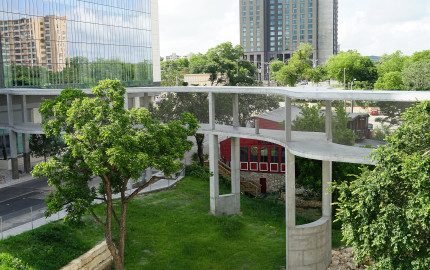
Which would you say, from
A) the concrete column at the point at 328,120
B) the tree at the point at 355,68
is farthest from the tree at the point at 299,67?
the concrete column at the point at 328,120

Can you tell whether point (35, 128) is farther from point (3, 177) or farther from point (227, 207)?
point (227, 207)

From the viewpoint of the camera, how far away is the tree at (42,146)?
43.2 metres

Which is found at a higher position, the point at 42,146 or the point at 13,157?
the point at 42,146

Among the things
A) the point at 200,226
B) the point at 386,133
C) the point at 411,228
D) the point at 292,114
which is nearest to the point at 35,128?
the point at 200,226

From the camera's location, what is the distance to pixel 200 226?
31.9 m

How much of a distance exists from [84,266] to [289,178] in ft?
38.4

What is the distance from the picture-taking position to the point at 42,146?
4344cm

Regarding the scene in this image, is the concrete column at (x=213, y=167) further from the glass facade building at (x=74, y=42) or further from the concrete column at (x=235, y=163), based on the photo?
the glass facade building at (x=74, y=42)

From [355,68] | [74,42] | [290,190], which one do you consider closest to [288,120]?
[290,190]

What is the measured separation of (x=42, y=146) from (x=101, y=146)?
78.0ft

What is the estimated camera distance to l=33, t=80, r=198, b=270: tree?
846 inches

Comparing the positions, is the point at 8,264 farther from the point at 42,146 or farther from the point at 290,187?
the point at 42,146

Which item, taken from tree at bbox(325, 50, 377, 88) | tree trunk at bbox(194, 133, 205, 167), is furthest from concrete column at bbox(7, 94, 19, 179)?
tree at bbox(325, 50, 377, 88)

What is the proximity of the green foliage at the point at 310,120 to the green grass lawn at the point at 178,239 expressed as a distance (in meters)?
7.17
